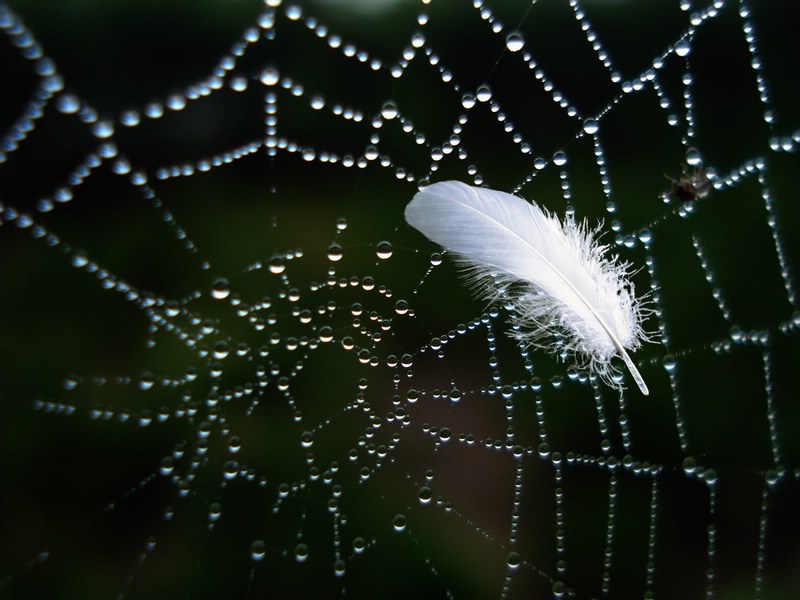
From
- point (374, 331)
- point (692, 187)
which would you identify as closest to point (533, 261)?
point (692, 187)

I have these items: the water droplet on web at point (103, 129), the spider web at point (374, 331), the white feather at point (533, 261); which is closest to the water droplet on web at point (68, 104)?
the water droplet on web at point (103, 129)

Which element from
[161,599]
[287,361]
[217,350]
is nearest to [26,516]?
[161,599]

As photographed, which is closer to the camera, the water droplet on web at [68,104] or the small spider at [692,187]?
the water droplet on web at [68,104]

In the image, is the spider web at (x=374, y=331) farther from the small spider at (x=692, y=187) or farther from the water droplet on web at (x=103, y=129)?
the water droplet on web at (x=103, y=129)

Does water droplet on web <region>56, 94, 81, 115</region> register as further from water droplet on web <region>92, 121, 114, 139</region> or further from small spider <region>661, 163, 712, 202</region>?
small spider <region>661, 163, 712, 202</region>

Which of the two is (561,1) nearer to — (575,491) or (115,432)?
(575,491)
